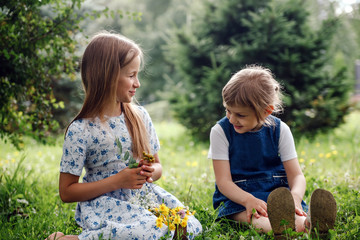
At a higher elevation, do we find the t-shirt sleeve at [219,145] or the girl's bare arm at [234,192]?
the t-shirt sleeve at [219,145]

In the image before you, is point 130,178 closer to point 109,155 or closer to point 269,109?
point 109,155

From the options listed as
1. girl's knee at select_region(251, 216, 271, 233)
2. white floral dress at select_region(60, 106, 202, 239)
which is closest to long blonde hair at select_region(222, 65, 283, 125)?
girl's knee at select_region(251, 216, 271, 233)

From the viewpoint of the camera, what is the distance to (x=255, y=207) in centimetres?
214

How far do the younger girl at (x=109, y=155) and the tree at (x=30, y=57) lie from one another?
0.76 m

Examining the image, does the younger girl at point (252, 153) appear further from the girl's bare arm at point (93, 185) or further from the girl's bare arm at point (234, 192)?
the girl's bare arm at point (93, 185)

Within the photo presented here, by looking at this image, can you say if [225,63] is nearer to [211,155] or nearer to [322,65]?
[322,65]

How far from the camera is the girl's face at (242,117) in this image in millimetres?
2227

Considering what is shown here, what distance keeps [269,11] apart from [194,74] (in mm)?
1608

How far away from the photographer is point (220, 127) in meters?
2.42

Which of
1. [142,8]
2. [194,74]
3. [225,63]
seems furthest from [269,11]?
[142,8]

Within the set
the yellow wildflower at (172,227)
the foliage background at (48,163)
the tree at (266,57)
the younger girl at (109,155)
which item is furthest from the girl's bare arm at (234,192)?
the tree at (266,57)

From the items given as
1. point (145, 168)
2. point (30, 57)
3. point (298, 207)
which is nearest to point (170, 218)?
point (145, 168)

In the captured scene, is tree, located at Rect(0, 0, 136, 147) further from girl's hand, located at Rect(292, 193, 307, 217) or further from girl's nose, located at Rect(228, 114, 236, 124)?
girl's hand, located at Rect(292, 193, 307, 217)

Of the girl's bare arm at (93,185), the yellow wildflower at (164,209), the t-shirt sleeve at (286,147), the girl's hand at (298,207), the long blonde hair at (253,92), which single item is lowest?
the girl's hand at (298,207)
